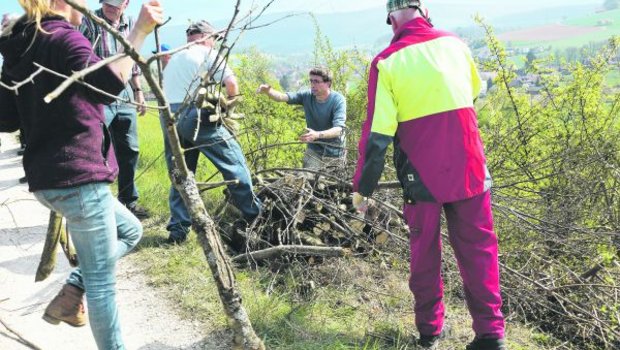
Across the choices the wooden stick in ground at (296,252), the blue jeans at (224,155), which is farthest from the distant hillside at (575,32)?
the wooden stick in ground at (296,252)

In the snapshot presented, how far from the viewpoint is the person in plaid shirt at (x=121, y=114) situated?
14.8 feet

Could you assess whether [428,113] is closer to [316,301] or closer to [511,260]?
[316,301]

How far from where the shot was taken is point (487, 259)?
2.70m

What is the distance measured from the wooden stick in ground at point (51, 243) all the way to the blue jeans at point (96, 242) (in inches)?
19.9

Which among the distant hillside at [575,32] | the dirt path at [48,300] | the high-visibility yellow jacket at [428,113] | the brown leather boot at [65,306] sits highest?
the high-visibility yellow jacket at [428,113]

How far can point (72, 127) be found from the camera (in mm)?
2168

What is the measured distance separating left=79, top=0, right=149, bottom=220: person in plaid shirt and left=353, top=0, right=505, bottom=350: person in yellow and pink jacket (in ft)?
8.99

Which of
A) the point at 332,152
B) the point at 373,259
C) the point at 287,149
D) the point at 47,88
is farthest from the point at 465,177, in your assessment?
the point at 287,149

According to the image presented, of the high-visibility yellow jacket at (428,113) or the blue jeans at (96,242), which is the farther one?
the high-visibility yellow jacket at (428,113)

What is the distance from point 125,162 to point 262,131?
1.41m

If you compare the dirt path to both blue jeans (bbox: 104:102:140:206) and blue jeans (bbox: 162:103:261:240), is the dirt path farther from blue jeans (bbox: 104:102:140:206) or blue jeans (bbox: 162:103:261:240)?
blue jeans (bbox: 104:102:140:206)

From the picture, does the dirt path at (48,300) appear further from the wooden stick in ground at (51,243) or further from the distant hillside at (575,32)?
the distant hillside at (575,32)

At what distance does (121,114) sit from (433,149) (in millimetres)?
3322

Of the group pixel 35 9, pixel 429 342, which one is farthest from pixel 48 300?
pixel 429 342
